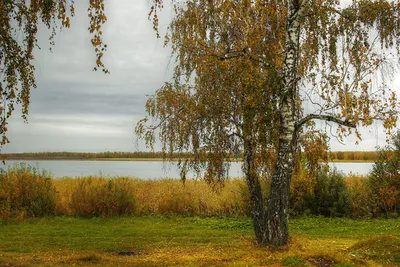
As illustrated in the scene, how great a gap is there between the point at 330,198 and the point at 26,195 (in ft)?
43.4

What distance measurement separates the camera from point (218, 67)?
9.77 metres

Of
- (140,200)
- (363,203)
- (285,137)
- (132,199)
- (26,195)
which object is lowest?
(363,203)

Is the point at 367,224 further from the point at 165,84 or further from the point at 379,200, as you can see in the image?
the point at 165,84

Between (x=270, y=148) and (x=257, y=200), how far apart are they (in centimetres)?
162

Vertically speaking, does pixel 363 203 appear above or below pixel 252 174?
below

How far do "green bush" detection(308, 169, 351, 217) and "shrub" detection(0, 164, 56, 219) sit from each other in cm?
1155

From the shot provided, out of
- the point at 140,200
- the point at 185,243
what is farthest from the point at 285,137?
the point at 140,200

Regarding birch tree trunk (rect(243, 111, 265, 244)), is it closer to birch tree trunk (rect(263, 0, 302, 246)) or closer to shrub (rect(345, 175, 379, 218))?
birch tree trunk (rect(263, 0, 302, 246))

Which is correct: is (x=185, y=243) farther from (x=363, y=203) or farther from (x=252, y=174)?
(x=363, y=203)

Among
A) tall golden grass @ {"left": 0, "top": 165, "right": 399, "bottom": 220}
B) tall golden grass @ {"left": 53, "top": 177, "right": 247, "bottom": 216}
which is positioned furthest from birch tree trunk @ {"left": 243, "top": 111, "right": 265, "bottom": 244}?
tall golden grass @ {"left": 53, "top": 177, "right": 247, "bottom": 216}

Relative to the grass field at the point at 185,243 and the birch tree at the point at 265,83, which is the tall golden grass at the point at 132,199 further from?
the birch tree at the point at 265,83

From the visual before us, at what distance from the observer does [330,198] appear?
18.2m

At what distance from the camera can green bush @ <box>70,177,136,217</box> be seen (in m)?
17.8

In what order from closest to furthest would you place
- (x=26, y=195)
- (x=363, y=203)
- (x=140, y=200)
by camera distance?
(x=26, y=195)
(x=363, y=203)
(x=140, y=200)
